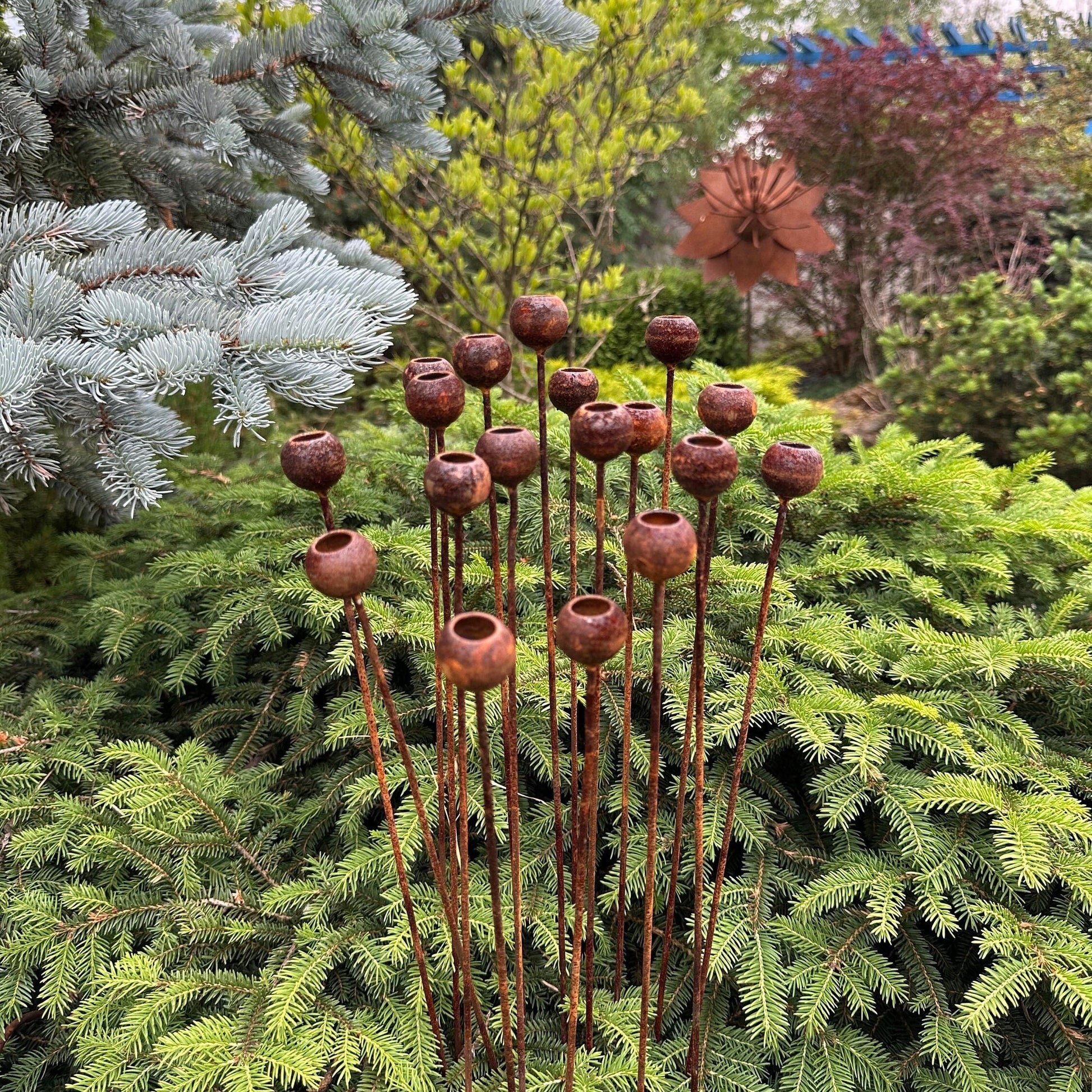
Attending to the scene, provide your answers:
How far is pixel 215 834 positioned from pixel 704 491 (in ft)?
3.00

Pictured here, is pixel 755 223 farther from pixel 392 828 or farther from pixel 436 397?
pixel 392 828

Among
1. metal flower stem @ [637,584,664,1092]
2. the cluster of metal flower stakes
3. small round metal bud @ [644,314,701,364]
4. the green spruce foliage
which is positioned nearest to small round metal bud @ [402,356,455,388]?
the cluster of metal flower stakes

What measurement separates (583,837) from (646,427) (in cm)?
45

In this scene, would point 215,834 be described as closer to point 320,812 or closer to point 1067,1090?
point 320,812

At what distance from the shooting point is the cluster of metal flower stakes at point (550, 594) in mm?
608

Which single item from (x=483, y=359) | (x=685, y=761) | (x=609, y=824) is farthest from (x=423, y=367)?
(x=609, y=824)

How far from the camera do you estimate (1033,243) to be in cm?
538

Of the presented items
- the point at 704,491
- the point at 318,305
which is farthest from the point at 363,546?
the point at 318,305

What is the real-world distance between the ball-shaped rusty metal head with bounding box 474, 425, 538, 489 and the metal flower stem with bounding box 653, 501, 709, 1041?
0.17 metres

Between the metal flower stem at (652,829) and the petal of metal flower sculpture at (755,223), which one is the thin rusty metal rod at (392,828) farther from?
the petal of metal flower sculpture at (755,223)

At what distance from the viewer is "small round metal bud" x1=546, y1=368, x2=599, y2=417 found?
84 centimetres

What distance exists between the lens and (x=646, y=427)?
78 cm

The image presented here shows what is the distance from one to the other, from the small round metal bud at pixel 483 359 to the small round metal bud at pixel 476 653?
0.98ft

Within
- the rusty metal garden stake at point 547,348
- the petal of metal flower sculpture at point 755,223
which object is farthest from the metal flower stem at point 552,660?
the petal of metal flower sculpture at point 755,223
